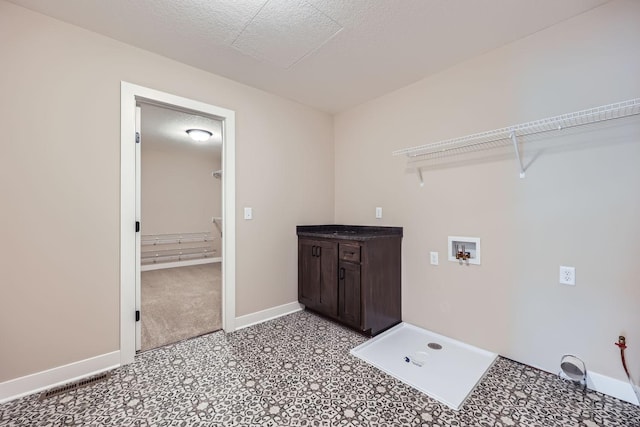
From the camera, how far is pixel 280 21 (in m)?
1.79

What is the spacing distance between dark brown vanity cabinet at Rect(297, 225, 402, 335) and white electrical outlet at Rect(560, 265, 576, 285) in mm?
1227

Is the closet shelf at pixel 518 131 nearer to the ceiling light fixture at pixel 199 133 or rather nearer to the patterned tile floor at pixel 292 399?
the patterned tile floor at pixel 292 399

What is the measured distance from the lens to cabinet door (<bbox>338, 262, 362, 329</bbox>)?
7.88ft

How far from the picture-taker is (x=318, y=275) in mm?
2807

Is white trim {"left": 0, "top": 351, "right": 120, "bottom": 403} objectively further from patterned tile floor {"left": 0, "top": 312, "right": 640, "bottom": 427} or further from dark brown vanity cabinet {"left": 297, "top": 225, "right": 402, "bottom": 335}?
dark brown vanity cabinet {"left": 297, "top": 225, "right": 402, "bottom": 335}

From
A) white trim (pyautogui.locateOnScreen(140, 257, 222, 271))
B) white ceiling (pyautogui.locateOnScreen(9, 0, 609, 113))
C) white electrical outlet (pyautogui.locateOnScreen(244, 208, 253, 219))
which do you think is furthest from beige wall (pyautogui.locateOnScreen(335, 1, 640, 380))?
white trim (pyautogui.locateOnScreen(140, 257, 222, 271))

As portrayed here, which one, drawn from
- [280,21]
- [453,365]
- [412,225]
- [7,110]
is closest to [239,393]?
[453,365]

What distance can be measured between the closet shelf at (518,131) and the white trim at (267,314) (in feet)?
6.45

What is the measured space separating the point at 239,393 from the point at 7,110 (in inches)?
89.2

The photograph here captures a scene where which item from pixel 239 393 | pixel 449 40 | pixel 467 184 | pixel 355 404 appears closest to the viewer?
pixel 355 404

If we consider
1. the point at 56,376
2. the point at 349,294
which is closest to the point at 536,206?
the point at 349,294

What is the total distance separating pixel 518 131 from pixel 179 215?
6.09 meters

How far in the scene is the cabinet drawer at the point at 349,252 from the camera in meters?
2.40

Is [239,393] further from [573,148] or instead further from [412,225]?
[573,148]
